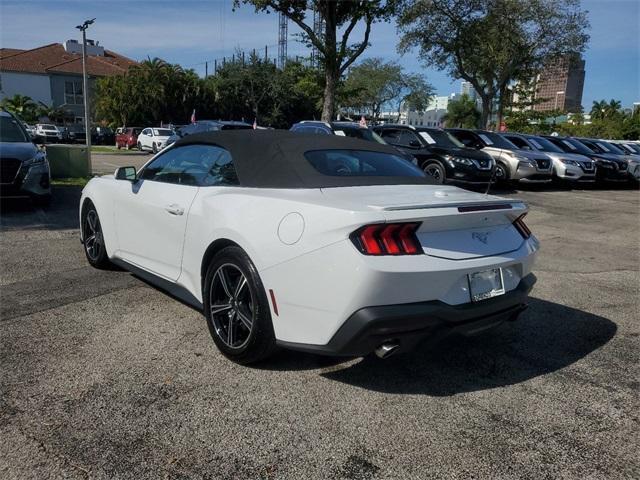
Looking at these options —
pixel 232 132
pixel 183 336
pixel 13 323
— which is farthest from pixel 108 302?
pixel 232 132

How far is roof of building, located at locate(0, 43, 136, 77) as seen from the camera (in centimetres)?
5559

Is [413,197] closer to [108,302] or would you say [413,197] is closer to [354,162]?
[354,162]

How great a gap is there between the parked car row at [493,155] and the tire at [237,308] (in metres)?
8.10

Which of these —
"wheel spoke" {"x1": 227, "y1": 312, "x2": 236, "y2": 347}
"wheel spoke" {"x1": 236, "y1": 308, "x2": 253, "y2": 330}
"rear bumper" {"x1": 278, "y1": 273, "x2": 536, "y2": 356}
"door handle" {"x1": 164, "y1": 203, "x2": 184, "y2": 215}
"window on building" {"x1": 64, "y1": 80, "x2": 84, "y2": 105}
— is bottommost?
"wheel spoke" {"x1": 227, "y1": 312, "x2": 236, "y2": 347}

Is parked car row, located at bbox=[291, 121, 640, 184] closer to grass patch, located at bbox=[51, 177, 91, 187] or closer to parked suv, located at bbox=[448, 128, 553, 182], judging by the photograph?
parked suv, located at bbox=[448, 128, 553, 182]

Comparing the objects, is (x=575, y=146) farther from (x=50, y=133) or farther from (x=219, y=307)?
(x=50, y=133)

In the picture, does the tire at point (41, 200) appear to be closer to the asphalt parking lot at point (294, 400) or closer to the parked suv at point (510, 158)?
the asphalt parking lot at point (294, 400)

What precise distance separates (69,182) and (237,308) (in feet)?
34.7

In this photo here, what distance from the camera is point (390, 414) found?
9.71 feet

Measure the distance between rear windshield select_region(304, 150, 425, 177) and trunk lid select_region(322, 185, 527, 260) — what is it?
29 centimetres

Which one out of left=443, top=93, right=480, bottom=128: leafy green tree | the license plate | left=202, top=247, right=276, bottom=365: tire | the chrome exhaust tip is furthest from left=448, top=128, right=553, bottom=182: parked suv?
left=443, top=93, right=480, bottom=128: leafy green tree

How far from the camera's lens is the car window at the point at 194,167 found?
153 inches

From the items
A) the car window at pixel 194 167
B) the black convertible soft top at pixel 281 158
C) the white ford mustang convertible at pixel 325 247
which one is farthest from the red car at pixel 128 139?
the black convertible soft top at pixel 281 158

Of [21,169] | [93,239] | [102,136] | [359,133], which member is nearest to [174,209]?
[93,239]
